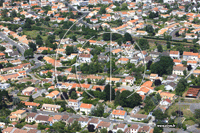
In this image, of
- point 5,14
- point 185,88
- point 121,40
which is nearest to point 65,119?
point 185,88

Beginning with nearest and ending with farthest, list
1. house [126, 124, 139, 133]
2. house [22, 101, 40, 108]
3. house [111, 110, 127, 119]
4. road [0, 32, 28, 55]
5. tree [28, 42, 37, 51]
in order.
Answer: house [126, 124, 139, 133], house [111, 110, 127, 119], house [22, 101, 40, 108], tree [28, 42, 37, 51], road [0, 32, 28, 55]

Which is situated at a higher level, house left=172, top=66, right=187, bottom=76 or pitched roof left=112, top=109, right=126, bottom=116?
house left=172, top=66, right=187, bottom=76

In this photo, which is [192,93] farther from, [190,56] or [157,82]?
[190,56]

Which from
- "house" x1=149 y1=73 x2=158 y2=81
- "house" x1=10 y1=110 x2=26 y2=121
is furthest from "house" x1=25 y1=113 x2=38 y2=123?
"house" x1=149 y1=73 x2=158 y2=81

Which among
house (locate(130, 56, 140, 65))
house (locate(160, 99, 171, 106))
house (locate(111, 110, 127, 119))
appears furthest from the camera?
house (locate(130, 56, 140, 65))

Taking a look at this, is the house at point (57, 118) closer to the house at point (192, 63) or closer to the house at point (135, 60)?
the house at point (135, 60)

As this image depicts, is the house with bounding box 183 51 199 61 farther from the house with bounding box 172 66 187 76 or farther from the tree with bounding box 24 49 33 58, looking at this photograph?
the tree with bounding box 24 49 33 58

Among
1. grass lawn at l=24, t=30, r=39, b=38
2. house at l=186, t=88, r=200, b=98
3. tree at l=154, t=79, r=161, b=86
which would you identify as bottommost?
house at l=186, t=88, r=200, b=98

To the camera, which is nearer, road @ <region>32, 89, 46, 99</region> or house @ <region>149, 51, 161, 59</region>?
road @ <region>32, 89, 46, 99</region>

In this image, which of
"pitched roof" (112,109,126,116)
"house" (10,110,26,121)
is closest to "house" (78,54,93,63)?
"pitched roof" (112,109,126,116)

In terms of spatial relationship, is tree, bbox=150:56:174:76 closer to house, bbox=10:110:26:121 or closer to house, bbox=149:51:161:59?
house, bbox=149:51:161:59
